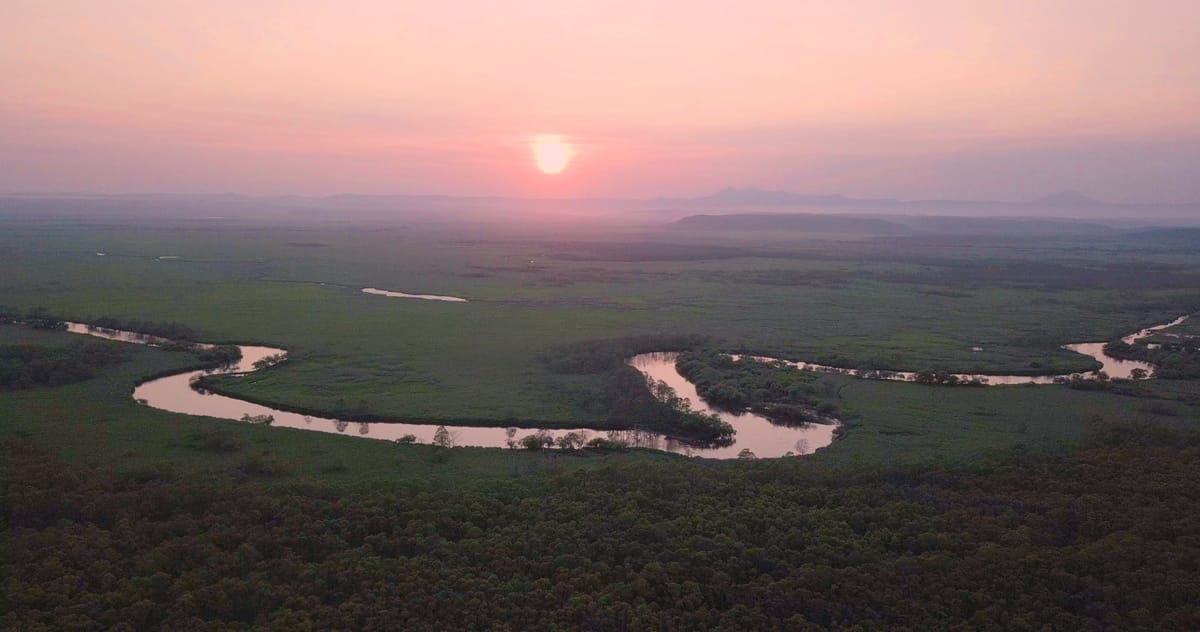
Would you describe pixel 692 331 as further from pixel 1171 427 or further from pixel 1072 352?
pixel 1171 427

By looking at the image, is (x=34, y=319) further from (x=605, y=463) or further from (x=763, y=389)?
(x=763, y=389)

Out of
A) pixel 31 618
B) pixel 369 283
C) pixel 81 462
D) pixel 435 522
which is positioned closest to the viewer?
pixel 31 618

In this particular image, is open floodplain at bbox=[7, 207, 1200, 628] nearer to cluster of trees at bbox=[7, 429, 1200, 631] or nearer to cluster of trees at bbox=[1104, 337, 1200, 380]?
cluster of trees at bbox=[7, 429, 1200, 631]

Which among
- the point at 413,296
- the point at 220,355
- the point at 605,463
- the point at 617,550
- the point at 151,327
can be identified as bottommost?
the point at 605,463

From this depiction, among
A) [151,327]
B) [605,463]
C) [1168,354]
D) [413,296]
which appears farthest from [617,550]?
[413,296]

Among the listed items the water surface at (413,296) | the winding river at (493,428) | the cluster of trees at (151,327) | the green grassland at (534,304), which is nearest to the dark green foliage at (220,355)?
the winding river at (493,428)

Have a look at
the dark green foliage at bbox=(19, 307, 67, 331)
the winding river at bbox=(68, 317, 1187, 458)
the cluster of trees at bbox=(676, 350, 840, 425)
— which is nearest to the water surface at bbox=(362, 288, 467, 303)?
the dark green foliage at bbox=(19, 307, 67, 331)

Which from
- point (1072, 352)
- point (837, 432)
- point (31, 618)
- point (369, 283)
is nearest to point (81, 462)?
point (31, 618)
